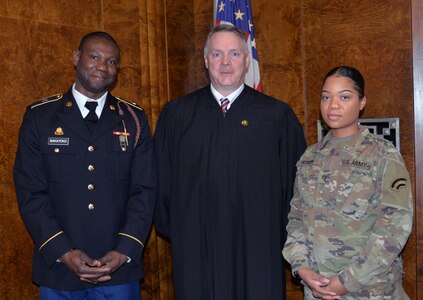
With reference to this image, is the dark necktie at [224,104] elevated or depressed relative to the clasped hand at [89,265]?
elevated

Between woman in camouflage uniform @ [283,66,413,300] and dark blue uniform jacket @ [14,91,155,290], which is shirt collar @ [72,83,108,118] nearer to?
dark blue uniform jacket @ [14,91,155,290]

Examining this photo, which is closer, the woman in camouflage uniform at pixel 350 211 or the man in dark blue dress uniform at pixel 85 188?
the woman in camouflage uniform at pixel 350 211

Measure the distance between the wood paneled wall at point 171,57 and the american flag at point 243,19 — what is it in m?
0.19

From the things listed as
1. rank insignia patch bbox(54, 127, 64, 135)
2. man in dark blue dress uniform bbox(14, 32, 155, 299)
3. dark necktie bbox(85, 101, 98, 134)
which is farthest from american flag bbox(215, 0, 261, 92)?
rank insignia patch bbox(54, 127, 64, 135)

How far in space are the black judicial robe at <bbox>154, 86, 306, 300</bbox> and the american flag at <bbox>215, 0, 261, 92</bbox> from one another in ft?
3.20

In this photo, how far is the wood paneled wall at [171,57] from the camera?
9.45 feet

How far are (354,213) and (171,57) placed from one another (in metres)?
2.22

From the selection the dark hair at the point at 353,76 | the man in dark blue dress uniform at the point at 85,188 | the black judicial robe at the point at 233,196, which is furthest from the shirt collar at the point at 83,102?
the dark hair at the point at 353,76

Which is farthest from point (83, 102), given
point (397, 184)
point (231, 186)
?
point (397, 184)

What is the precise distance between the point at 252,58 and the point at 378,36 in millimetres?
837

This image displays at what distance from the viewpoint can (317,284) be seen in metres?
2.06

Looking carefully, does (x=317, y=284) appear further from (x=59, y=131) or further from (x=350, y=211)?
(x=59, y=131)

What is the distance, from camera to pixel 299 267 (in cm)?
215

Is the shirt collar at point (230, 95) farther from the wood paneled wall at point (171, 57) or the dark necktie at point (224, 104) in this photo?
the wood paneled wall at point (171, 57)
